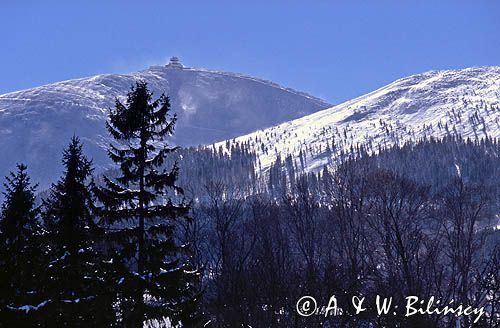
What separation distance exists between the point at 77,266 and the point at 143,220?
287cm

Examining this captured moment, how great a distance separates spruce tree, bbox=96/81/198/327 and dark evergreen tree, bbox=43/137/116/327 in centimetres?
84

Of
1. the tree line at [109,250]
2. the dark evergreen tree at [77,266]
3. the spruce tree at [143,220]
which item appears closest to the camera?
the spruce tree at [143,220]

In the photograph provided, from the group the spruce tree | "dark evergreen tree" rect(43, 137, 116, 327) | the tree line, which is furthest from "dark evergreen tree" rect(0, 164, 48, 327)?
the spruce tree

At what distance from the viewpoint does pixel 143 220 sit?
2206cm

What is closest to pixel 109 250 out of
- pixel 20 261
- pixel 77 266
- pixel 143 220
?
pixel 143 220

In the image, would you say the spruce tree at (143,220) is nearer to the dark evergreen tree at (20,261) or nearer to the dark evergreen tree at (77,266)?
the dark evergreen tree at (77,266)

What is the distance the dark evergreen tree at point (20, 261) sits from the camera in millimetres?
21328

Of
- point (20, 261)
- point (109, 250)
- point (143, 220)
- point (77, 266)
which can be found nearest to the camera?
point (109, 250)

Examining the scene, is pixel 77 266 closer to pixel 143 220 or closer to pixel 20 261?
pixel 20 261

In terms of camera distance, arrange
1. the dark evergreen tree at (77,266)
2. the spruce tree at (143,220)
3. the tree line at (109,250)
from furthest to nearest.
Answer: the dark evergreen tree at (77,266) → the tree line at (109,250) → the spruce tree at (143,220)

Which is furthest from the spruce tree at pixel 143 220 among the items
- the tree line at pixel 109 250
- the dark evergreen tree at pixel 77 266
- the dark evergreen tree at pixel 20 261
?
the dark evergreen tree at pixel 20 261

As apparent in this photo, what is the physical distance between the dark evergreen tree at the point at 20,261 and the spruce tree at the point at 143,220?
3.29 metres

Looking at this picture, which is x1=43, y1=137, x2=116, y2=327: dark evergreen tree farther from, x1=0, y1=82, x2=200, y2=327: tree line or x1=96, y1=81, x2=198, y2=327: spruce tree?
x1=96, y1=81, x2=198, y2=327: spruce tree

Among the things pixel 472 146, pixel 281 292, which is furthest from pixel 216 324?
pixel 472 146
